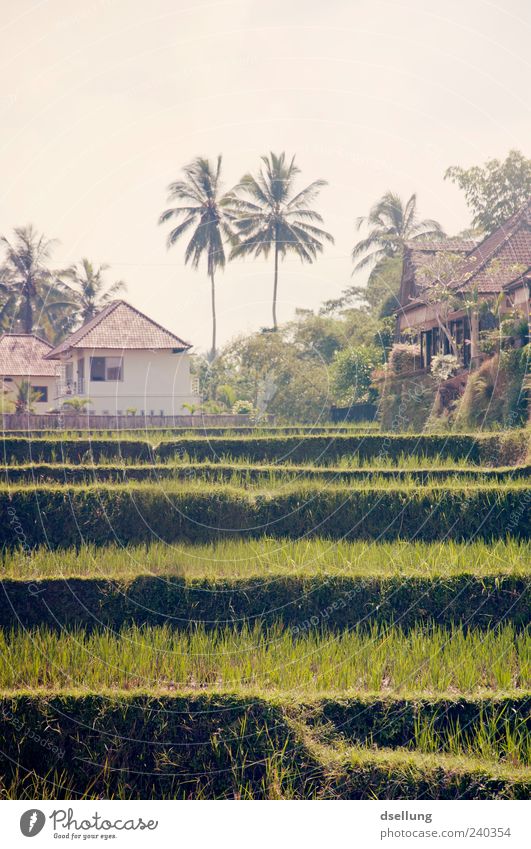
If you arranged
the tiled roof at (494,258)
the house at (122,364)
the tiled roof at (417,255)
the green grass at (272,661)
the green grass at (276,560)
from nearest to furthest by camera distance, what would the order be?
the green grass at (272,661) < the green grass at (276,560) < the tiled roof at (494,258) < the house at (122,364) < the tiled roof at (417,255)

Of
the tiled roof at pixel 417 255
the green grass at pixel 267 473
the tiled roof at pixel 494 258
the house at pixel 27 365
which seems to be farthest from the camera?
the house at pixel 27 365

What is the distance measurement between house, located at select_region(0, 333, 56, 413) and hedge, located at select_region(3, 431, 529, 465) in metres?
13.9

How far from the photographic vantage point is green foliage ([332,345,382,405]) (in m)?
30.6

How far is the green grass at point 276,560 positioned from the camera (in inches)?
473

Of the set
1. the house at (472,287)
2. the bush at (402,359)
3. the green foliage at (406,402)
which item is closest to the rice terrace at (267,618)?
the green foliage at (406,402)

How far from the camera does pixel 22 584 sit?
39.7ft

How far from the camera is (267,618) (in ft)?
38.4

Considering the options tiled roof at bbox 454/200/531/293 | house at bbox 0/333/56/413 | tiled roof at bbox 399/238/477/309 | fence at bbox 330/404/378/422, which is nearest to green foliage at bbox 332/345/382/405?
fence at bbox 330/404/378/422

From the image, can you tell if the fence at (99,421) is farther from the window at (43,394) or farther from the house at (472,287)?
the window at (43,394)

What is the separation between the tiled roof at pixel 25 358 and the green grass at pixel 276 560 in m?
20.5

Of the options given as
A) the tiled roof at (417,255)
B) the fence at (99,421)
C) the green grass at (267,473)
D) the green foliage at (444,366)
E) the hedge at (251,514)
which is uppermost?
the tiled roof at (417,255)

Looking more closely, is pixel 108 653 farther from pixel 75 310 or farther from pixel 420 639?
pixel 75 310

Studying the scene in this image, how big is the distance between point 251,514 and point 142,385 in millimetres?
18154
